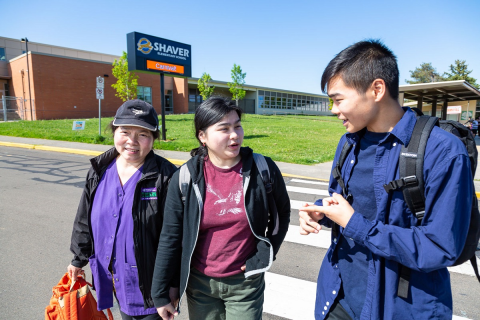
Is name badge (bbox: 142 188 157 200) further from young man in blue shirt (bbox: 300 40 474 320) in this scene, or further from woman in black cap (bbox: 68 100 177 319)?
young man in blue shirt (bbox: 300 40 474 320)

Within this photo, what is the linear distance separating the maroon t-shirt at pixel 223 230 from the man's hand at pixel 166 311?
308 millimetres

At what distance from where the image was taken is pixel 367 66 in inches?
58.1

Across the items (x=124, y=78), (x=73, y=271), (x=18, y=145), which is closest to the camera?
(x=73, y=271)

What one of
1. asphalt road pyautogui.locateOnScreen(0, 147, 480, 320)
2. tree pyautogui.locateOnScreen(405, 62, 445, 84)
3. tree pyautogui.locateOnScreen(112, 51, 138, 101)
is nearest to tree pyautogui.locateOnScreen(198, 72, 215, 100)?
tree pyautogui.locateOnScreen(112, 51, 138, 101)

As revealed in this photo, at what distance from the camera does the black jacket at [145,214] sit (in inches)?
79.8

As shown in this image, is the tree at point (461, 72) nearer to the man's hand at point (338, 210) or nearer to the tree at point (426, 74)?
the tree at point (426, 74)

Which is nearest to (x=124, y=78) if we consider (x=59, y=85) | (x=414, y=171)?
(x=59, y=85)

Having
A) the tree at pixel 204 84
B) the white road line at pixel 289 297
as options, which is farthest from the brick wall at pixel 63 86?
the white road line at pixel 289 297

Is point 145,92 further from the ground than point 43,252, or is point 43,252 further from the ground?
point 145,92

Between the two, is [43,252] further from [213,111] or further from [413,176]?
[413,176]

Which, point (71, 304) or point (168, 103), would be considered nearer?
point (71, 304)

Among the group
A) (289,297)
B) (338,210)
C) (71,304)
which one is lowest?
(289,297)

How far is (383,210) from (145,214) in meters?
1.39

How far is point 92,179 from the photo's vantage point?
222 centimetres
